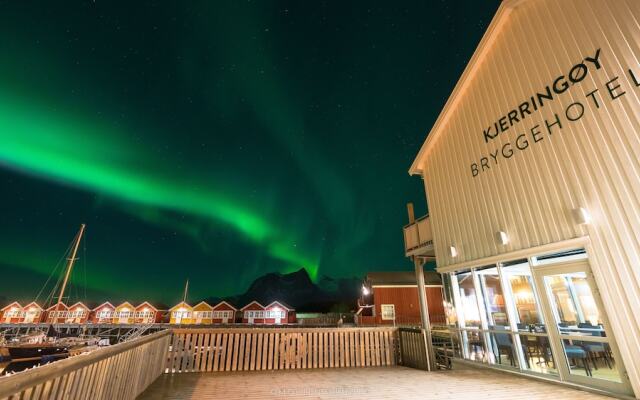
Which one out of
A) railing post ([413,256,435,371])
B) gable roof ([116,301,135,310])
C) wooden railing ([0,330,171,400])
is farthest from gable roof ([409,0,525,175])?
gable roof ([116,301,135,310])

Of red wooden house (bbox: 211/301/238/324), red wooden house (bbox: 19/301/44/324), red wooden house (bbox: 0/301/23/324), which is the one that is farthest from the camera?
red wooden house (bbox: 19/301/44/324)

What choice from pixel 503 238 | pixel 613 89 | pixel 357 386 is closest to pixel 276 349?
pixel 357 386

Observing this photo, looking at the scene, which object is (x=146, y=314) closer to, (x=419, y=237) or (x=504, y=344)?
(x=419, y=237)

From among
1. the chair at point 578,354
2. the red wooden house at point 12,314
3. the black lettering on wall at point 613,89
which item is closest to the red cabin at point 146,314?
the red wooden house at point 12,314

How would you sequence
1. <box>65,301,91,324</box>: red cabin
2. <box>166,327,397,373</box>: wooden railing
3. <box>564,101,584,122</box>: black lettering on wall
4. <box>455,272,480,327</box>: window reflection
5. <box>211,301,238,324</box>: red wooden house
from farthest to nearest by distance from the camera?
<box>65,301,91,324</box>: red cabin, <box>211,301,238,324</box>: red wooden house, <box>455,272,480,327</box>: window reflection, <box>166,327,397,373</box>: wooden railing, <box>564,101,584,122</box>: black lettering on wall

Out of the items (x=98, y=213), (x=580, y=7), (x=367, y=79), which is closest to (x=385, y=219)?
(x=367, y=79)

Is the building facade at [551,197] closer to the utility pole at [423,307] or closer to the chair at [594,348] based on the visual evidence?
the chair at [594,348]

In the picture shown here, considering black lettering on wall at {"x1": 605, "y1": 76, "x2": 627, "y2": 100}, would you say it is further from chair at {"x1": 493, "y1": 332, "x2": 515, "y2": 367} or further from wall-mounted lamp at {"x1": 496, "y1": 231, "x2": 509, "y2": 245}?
chair at {"x1": 493, "y1": 332, "x2": 515, "y2": 367}

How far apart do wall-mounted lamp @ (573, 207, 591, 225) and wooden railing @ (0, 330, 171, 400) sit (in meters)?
7.99

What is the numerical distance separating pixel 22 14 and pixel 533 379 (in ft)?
98.5

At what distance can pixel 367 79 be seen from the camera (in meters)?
24.1

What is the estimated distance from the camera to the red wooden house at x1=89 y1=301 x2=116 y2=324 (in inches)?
1885

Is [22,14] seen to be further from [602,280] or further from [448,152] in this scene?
[602,280]

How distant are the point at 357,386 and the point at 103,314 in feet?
195
